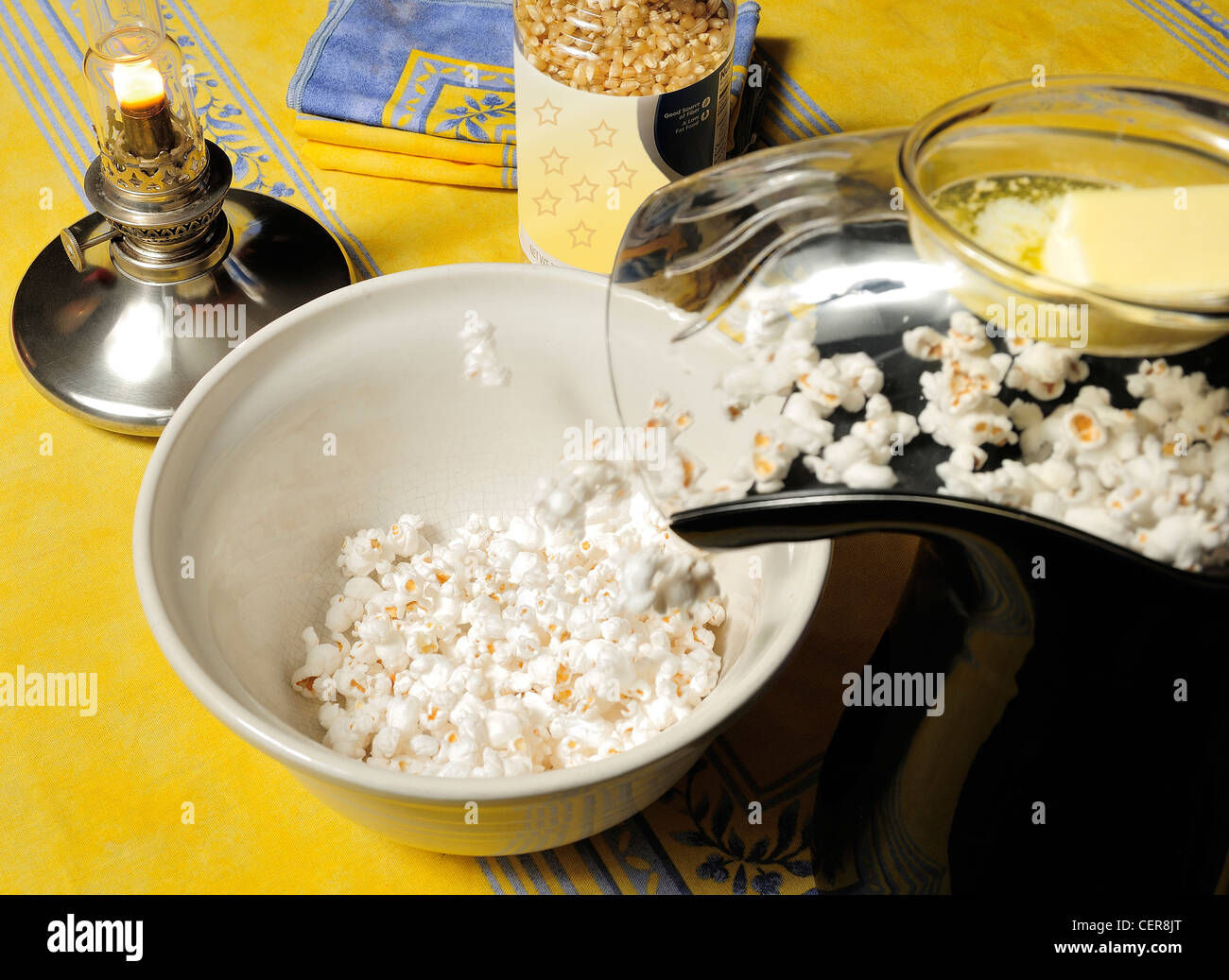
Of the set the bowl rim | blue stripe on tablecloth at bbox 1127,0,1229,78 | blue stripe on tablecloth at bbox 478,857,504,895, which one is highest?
the bowl rim

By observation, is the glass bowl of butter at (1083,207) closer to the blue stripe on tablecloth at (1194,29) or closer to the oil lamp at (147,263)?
the oil lamp at (147,263)

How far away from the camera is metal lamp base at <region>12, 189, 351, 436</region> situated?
85 centimetres

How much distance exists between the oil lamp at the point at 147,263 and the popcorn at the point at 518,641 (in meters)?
0.25

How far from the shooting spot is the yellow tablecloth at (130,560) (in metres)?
0.66

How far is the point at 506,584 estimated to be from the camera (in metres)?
0.73

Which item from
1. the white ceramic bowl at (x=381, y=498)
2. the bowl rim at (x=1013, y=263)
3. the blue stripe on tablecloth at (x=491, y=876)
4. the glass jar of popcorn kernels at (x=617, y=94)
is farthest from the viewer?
the glass jar of popcorn kernels at (x=617, y=94)

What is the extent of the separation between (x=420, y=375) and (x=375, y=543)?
4.6 inches

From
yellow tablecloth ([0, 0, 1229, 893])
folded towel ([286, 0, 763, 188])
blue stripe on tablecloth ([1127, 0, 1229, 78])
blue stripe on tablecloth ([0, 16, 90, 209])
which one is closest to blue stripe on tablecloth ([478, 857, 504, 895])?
yellow tablecloth ([0, 0, 1229, 893])

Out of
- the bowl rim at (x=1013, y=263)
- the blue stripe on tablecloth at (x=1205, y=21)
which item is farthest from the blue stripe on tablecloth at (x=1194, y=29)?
the bowl rim at (x=1013, y=263)

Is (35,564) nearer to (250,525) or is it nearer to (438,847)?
(250,525)

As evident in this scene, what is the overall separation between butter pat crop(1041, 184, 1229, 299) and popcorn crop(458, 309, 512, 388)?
37cm

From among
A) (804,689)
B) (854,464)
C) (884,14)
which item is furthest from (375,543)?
(884,14)

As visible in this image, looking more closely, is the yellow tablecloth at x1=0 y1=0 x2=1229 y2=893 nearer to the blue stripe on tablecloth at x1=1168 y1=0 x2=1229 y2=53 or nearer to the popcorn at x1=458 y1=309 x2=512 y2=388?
the blue stripe on tablecloth at x1=1168 y1=0 x2=1229 y2=53

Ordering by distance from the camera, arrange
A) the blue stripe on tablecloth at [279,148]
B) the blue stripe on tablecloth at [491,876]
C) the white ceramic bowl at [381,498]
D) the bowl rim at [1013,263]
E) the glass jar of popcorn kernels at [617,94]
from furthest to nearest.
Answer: the blue stripe on tablecloth at [279,148] → the glass jar of popcorn kernels at [617,94] → the blue stripe on tablecloth at [491,876] → the white ceramic bowl at [381,498] → the bowl rim at [1013,263]
